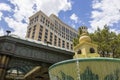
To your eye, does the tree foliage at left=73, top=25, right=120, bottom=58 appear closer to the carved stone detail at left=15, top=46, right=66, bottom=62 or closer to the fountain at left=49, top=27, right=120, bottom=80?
the carved stone detail at left=15, top=46, right=66, bottom=62

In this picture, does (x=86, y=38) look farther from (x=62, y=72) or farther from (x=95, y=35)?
(x=95, y=35)

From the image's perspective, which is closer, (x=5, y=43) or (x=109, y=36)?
(x=5, y=43)

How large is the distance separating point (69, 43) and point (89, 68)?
83962mm

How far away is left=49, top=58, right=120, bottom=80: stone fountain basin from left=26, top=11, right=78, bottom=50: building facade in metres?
63.0

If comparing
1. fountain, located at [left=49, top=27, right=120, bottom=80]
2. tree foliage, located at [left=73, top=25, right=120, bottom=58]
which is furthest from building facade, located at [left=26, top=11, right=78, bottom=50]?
fountain, located at [left=49, top=27, right=120, bottom=80]

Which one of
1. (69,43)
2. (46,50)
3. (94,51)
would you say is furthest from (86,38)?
(69,43)

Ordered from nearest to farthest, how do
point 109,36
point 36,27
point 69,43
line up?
point 109,36 < point 36,27 < point 69,43

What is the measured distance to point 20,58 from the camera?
410 inches

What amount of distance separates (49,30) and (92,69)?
76.0m

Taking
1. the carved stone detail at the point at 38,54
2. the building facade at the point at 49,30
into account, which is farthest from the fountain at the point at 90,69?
→ the building facade at the point at 49,30

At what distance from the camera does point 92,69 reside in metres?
4.30

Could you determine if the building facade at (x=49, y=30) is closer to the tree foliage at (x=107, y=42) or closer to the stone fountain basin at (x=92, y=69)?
the tree foliage at (x=107, y=42)

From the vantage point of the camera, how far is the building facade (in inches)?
2923

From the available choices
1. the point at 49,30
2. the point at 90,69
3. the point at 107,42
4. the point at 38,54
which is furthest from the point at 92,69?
the point at 49,30
